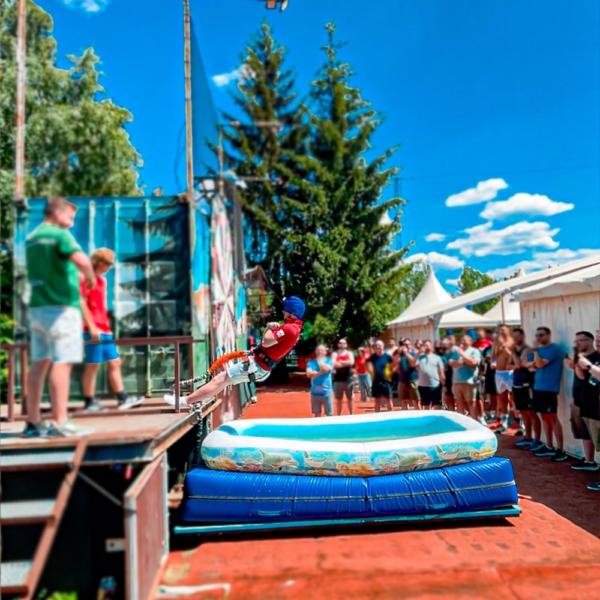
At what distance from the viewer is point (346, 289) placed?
10117 millimetres

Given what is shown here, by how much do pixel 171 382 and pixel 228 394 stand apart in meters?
4.33

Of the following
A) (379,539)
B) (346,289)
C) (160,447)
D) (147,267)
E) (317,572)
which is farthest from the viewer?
(346,289)

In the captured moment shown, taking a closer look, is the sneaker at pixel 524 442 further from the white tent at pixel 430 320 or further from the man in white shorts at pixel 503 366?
the white tent at pixel 430 320

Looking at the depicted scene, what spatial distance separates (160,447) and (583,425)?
4.91 meters

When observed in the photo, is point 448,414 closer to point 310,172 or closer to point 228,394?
point 228,394

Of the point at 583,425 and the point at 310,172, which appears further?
the point at 310,172

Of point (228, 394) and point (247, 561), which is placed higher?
point (228, 394)

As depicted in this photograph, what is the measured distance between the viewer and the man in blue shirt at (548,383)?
621cm

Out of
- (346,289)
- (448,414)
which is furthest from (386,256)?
(448,414)

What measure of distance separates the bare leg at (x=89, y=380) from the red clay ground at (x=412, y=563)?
1.54 m

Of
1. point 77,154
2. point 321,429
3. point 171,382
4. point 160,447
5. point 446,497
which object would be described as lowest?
point 446,497

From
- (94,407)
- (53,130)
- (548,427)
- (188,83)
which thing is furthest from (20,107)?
(548,427)

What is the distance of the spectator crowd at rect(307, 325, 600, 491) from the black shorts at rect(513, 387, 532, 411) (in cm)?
1

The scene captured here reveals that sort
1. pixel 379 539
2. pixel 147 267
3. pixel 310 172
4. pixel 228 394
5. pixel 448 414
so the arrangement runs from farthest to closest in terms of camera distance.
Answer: pixel 310 172 → pixel 228 394 → pixel 448 414 → pixel 379 539 → pixel 147 267
